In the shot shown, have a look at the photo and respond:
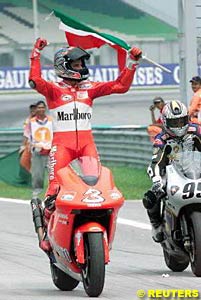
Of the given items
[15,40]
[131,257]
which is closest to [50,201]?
[131,257]

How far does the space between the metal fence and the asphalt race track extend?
6491 mm

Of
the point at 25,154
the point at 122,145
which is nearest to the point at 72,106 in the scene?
the point at 25,154

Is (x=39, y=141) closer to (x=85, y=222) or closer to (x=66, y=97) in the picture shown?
(x=66, y=97)

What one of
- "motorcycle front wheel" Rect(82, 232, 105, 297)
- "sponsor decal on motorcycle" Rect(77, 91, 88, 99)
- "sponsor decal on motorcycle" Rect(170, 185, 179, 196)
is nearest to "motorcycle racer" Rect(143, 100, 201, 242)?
"sponsor decal on motorcycle" Rect(170, 185, 179, 196)

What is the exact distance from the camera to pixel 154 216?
36.6 feet

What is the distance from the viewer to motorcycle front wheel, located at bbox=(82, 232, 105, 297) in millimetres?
9000

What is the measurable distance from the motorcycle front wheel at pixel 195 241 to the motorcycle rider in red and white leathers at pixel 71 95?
3.27 ft

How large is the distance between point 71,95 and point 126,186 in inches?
427

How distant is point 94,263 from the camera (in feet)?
29.5

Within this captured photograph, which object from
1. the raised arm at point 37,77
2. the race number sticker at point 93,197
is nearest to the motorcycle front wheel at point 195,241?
the race number sticker at point 93,197

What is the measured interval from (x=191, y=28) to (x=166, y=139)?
11.0 metres

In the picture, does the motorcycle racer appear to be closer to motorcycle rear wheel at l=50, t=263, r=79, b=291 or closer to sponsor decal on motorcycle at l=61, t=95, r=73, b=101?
sponsor decal on motorcycle at l=61, t=95, r=73, b=101

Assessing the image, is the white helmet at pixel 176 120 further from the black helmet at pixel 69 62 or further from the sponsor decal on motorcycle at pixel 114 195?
the sponsor decal on motorcycle at pixel 114 195

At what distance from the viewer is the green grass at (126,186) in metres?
20.5
